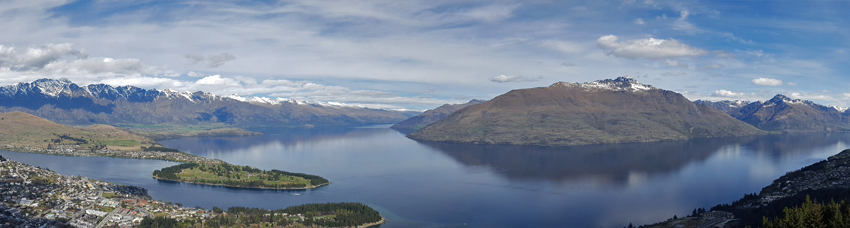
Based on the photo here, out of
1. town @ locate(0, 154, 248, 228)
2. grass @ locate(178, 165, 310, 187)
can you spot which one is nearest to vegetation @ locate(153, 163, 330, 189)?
grass @ locate(178, 165, 310, 187)

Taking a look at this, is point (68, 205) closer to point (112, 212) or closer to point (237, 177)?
point (112, 212)

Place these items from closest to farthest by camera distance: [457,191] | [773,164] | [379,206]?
[379,206]
[457,191]
[773,164]

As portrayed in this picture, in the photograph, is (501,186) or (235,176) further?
(235,176)

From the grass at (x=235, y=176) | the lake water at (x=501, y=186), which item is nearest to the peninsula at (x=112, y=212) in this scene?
the lake water at (x=501, y=186)

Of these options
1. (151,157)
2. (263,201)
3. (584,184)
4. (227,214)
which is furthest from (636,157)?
(151,157)

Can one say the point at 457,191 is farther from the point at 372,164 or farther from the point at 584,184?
the point at 372,164

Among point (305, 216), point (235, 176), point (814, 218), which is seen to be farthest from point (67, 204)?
point (814, 218)

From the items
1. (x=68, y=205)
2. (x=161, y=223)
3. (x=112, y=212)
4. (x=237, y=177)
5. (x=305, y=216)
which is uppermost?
(x=68, y=205)
